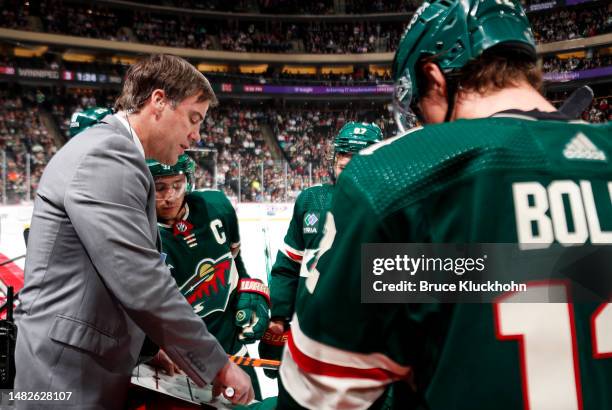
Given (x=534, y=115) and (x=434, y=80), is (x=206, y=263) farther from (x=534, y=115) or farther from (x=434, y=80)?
(x=534, y=115)

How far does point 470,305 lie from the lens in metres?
0.64

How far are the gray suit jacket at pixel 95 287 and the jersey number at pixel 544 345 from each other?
78 centimetres

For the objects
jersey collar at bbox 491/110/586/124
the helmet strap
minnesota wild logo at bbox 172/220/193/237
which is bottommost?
jersey collar at bbox 491/110/586/124

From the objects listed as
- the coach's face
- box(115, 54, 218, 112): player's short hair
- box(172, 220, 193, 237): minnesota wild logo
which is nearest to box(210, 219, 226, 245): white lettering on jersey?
box(172, 220, 193, 237): minnesota wild logo

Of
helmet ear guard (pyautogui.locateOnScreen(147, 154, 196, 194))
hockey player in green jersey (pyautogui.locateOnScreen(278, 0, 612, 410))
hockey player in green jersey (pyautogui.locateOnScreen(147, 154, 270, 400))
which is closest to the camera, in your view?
hockey player in green jersey (pyautogui.locateOnScreen(278, 0, 612, 410))

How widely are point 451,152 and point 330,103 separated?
2407cm

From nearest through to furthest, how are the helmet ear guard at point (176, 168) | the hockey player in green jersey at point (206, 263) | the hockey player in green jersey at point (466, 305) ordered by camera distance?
the hockey player in green jersey at point (466, 305), the helmet ear guard at point (176, 168), the hockey player in green jersey at point (206, 263)

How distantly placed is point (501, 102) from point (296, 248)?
1.84m

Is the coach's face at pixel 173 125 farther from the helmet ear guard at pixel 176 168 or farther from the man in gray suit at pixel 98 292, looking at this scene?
the helmet ear guard at pixel 176 168

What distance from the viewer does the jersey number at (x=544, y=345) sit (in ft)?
2.08

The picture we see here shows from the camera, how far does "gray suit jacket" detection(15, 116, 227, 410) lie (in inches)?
43.8

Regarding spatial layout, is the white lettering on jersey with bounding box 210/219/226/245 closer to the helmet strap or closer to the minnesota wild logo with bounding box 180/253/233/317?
the minnesota wild logo with bounding box 180/253/233/317

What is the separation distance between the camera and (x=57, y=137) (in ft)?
57.7

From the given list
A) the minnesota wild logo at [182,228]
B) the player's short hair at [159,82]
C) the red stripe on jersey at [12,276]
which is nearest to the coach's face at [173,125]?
the player's short hair at [159,82]
